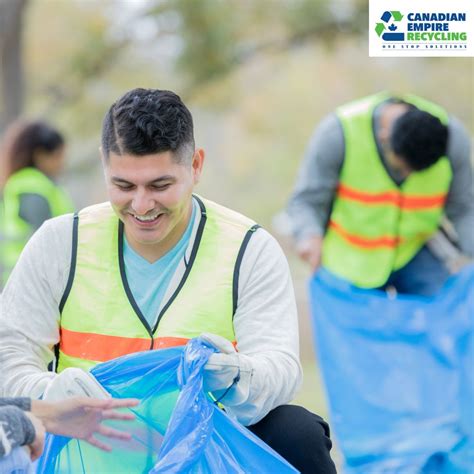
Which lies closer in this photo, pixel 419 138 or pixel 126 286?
pixel 126 286

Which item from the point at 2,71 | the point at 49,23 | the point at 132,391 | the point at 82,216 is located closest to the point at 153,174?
the point at 82,216

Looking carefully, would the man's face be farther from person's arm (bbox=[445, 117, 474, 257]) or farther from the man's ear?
person's arm (bbox=[445, 117, 474, 257])

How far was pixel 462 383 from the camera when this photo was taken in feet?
17.4

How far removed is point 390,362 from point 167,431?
268 centimetres

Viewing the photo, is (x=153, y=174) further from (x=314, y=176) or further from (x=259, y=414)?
(x=314, y=176)

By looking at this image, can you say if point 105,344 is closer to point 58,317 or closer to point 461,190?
point 58,317

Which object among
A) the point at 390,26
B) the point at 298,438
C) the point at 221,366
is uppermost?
the point at 390,26

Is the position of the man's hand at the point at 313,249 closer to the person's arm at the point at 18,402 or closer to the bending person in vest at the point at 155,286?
the bending person in vest at the point at 155,286

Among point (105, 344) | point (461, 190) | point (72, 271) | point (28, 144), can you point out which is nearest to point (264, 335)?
point (105, 344)

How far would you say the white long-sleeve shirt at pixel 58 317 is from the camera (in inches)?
117

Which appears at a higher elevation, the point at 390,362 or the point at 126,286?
the point at 126,286

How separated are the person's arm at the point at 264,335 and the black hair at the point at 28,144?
322cm

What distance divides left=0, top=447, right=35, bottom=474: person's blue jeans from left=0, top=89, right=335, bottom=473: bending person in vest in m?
0.22

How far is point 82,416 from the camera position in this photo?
2.86 meters
